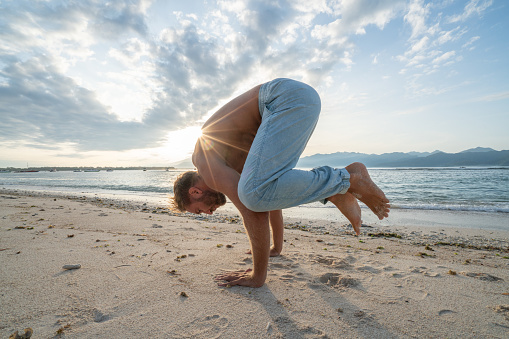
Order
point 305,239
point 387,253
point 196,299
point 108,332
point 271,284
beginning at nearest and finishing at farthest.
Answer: point 108,332 < point 196,299 < point 271,284 < point 387,253 < point 305,239

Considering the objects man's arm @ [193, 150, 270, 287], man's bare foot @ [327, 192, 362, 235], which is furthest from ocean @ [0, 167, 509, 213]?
man's bare foot @ [327, 192, 362, 235]

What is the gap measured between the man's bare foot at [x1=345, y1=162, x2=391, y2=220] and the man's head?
1.34m

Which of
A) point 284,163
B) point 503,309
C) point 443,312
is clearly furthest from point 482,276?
point 284,163

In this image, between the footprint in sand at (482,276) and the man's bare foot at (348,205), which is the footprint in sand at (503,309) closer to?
the footprint in sand at (482,276)

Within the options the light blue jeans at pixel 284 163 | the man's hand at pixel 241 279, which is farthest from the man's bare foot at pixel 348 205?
the man's hand at pixel 241 279

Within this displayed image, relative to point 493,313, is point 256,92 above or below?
above

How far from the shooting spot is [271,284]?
81.5 inches

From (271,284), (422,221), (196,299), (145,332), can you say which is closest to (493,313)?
(271,284)

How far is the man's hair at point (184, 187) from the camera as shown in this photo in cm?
252

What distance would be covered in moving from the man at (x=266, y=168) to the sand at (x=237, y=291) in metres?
0.37

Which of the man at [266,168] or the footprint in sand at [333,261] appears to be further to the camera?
the footprint in sand at [333,261]

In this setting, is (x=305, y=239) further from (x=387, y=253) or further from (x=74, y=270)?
(x=74, y=270)

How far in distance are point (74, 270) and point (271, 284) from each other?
1799 mm

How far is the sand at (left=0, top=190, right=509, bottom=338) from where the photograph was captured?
144 cm
